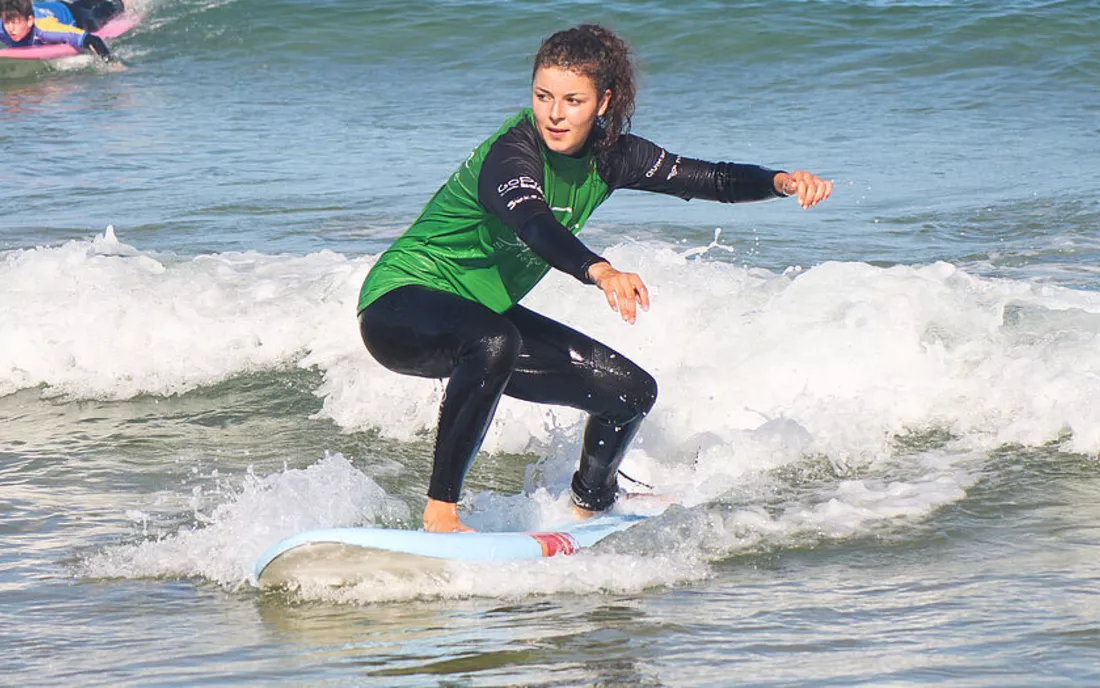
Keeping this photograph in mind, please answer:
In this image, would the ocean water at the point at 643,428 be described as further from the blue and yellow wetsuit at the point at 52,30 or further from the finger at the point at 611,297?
the blue and yellow wetsuit at the point at 52,30

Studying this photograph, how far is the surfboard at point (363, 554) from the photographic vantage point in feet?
14.0

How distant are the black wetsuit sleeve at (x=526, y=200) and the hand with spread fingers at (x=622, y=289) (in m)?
0.07

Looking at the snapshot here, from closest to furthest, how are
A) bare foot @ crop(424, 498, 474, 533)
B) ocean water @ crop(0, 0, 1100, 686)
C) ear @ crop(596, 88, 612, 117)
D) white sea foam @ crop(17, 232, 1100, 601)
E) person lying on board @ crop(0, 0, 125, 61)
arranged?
ocean water @ crop(0, 0, 1100, 686), ear @ crop(596, 88, 612, 117), bare foot @ crop(424, 498, 474, 533), white sea foam @ crop(17, 232, 1100, 601), person lying on board @ crop(0, 0, 125, 61)

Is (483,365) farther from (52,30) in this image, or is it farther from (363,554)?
(52,30)

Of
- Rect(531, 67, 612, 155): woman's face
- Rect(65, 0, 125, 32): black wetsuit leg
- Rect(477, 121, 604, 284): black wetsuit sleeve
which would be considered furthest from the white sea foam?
Rect(65, 0, 125, 32): black wetsuit leg

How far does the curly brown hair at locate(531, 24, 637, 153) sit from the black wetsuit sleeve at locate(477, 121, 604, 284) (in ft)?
0.72

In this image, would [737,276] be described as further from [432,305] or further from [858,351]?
[432,305]

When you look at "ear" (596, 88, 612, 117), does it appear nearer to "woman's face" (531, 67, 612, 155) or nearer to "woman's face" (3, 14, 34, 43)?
"woman's face" (531, 67, 612, 155)

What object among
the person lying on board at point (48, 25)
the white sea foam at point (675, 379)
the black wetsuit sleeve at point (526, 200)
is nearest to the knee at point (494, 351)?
the black wetsuit sleeve at point (526, 200)

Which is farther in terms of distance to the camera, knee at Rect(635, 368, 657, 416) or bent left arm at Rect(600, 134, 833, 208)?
knee at Rect(635, 368, 657, 416)

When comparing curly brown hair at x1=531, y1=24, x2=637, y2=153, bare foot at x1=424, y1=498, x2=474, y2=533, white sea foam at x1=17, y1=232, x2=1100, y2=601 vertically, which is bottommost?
white sea foam at x1=17, y1=232, x2=1100, y2=601

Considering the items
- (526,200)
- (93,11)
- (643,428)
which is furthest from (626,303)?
(93,11)

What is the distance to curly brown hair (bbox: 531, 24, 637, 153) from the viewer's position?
425 centimetres

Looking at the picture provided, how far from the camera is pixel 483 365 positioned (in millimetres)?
4309
